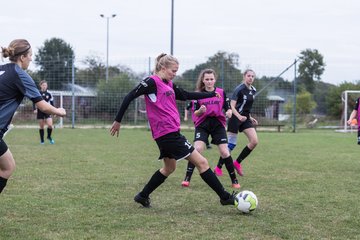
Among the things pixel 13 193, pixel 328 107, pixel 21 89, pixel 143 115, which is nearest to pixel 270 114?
pixel 143 115

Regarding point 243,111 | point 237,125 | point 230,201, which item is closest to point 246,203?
point 230,201

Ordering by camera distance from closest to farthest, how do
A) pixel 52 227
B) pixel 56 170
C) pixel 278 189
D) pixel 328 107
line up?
1. pixel 52 227
2. pixel 278 189
3. pixel 56 170
4. pixel 328 107

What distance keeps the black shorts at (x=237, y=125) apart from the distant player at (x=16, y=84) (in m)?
4.39

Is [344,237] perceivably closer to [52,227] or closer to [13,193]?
[52,227]

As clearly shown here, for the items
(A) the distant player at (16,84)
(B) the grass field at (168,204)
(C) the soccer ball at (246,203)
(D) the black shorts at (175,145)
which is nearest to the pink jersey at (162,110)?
(D) the black shorts at (175,145)

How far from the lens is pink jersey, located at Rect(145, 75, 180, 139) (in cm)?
523

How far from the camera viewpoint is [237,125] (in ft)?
27.4

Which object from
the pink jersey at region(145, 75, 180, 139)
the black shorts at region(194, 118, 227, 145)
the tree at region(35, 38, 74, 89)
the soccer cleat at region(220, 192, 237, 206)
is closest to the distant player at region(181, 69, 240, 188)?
the black shorts at region(194, 118, 227, 145)

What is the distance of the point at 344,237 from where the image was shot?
4277 millimetres

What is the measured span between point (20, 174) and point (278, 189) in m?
4.16

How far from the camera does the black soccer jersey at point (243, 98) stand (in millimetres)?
8211

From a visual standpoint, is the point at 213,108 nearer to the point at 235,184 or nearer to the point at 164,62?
the point at 235,184

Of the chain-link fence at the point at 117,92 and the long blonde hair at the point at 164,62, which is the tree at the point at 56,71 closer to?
the chain-link fence at the point at 117,92

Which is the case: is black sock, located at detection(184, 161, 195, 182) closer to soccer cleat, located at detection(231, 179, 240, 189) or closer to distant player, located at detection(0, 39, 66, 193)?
soccer cleat, located at detection(231, 179, 240, 189)
